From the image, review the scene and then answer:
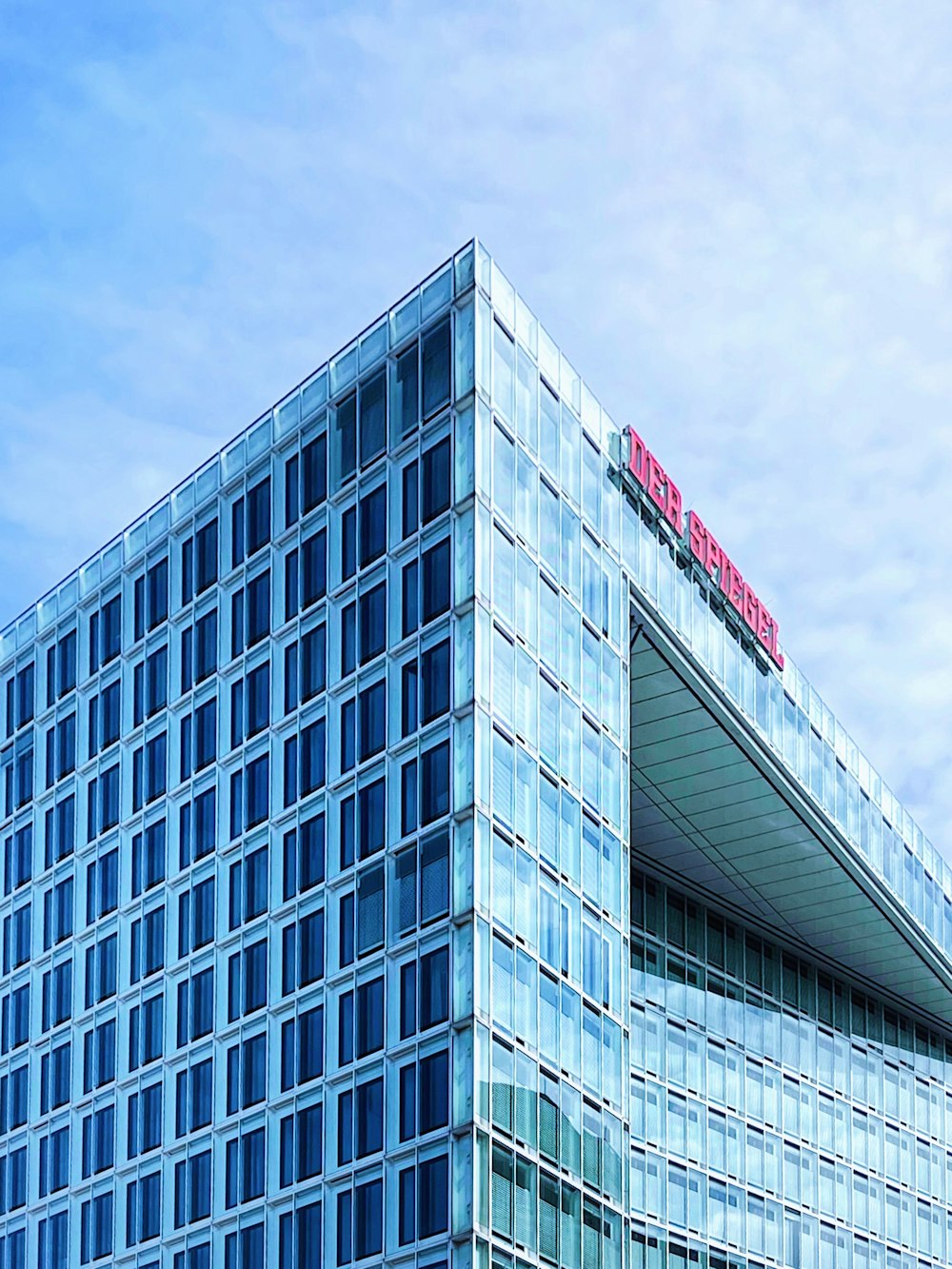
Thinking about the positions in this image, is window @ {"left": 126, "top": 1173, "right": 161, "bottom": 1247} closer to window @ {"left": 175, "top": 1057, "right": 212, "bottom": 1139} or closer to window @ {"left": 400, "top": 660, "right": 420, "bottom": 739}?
window @ {"left": 175, "top": 1057, "right": 212, "bottom": 1139}

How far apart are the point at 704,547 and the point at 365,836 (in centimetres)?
1665

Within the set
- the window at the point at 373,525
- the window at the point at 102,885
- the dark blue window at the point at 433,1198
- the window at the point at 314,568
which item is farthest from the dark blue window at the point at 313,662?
the dark blue window at the point at 433,1198

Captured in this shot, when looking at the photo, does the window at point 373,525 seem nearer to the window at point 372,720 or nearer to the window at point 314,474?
the window at point 314,474

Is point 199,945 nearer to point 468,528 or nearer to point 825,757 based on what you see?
point 468,528

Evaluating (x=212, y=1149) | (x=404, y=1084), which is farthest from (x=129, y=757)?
(x=404, y=1084)

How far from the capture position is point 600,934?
54.9 meters

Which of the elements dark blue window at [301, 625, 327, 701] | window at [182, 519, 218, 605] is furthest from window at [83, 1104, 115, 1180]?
window at [182, 519, 218, 605]

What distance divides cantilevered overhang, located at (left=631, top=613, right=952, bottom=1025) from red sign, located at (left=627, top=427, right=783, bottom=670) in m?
3.19

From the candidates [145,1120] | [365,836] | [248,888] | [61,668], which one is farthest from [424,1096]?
[61,668]

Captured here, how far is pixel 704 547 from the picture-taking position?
Answer: 6419 centimetres

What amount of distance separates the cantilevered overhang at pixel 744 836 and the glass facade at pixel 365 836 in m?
0.98

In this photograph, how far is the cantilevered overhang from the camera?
64.9m

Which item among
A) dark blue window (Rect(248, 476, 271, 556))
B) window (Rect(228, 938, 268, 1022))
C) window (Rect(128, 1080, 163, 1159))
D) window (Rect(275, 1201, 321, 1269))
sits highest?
dark blue window (Rect(248, 476, 271, 556))

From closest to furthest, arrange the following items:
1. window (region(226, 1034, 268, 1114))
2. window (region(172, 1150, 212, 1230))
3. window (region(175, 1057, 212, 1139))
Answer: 1. window (region(226, 1034, 268, 1114))
2. window (region(172, 1150, 212, 1230))
3. window (region(175, 1057, 212, 1139))
